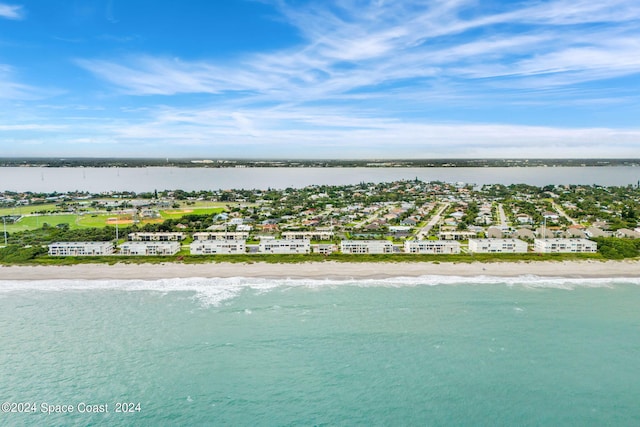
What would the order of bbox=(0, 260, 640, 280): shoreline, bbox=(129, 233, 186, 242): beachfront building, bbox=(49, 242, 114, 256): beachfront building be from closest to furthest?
bbox=(0, 260, 640, 280): shoreline < bbox=(49, 242, 114, 256): beachfront building < bbox=(129, 233, 186, 242): beachfront building

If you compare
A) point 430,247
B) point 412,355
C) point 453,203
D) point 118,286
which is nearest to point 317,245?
point 430,247

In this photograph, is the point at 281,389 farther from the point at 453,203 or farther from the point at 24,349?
the point at 453,203

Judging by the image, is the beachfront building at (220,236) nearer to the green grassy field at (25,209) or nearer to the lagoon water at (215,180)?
the green grassy field at (25,209)

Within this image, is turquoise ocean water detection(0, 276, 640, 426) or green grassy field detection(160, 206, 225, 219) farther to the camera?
green grassy field detection(160, 206, 225, 219)

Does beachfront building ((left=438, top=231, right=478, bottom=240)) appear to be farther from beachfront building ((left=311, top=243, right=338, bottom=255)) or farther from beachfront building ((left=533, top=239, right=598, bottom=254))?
beachfront building ((left=311, top=243, right=338, bottom=255))

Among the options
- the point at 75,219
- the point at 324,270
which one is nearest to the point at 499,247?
the point at 324,270

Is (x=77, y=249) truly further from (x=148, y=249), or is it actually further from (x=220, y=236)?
(x=220, y=236)

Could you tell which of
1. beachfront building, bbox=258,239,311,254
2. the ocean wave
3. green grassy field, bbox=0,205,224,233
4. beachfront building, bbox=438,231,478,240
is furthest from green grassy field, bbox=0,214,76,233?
beachfront building, bbox=438,231,478,240
